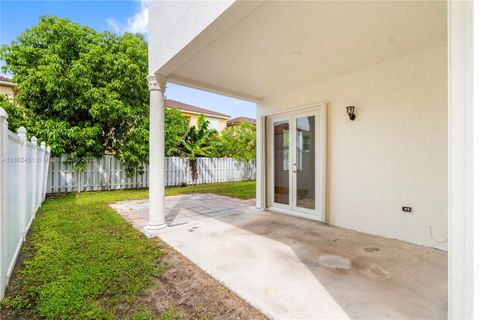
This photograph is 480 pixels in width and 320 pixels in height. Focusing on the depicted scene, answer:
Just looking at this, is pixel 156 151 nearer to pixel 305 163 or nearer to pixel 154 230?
pixel 154 230

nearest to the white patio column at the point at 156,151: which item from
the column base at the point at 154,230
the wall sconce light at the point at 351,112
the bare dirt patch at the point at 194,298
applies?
the column base at the point at 154,230

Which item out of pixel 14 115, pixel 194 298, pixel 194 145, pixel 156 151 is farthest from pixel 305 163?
pixel 14 115

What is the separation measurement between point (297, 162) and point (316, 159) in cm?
57

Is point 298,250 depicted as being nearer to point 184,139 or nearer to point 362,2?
point 362,2

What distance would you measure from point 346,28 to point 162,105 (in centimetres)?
341

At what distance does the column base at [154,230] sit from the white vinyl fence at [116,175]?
21.7 ft

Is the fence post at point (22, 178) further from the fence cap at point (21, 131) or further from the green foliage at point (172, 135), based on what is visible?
the green foliage at point (172, 135)

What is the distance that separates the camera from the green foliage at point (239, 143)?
14718 millimetres

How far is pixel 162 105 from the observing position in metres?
4.59

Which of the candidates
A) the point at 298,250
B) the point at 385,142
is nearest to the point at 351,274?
the point at 298,250

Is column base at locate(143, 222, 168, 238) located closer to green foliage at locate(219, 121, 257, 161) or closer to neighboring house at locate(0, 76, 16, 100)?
green foliage at locate(219, 121, 257, 161)

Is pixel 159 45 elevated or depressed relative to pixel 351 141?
elevated

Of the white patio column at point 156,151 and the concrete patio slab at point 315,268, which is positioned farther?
the white patio column at point 156,151

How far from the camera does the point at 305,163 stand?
18.6 feet
